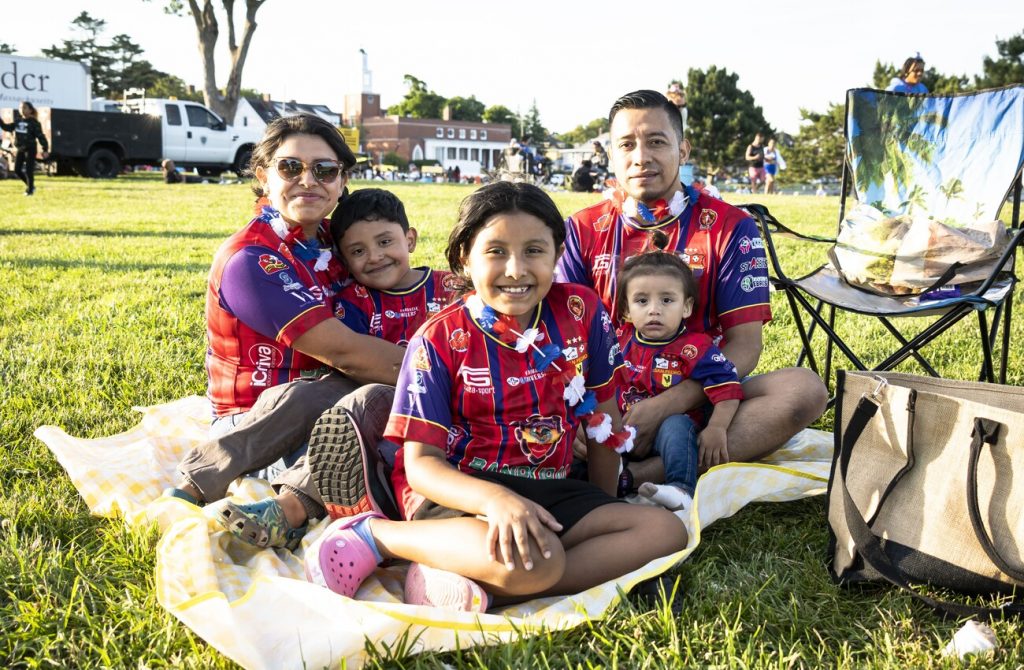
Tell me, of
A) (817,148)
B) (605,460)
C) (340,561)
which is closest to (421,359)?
(340,561)

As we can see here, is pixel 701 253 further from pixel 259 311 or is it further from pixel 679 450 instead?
pixel 259 311

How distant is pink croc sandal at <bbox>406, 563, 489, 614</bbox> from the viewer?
199 centimetres

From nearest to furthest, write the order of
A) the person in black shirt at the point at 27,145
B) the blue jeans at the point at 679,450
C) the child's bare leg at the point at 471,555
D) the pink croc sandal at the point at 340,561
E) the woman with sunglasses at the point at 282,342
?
the child's bare leg at the point at 471,555 → the pink croc sandal at the point at 340,561 → the woman with sunglasses at the point at 282,342 → the blue jeans at the point at 679,450 → the person in black shirt at the point at 27,145

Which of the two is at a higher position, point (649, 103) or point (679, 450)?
point (649, 103)

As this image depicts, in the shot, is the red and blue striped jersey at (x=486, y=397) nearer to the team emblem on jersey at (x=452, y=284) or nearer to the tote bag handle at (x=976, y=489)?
the team emblem on jersey at (x=452, y=284)

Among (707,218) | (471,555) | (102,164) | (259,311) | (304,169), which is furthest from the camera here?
(102,164)

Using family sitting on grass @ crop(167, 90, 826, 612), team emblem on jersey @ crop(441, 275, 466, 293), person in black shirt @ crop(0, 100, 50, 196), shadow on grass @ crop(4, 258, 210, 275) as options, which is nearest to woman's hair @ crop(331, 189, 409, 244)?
family sitting on grass @ crop(167, 90, 826, 612)

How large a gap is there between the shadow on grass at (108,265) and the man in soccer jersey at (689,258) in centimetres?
465

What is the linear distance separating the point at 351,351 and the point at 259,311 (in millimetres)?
309

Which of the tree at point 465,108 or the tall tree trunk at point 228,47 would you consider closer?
the tall tree trunk at point 228,47

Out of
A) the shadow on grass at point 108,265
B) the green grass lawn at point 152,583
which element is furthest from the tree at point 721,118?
the green grass lawn at point 152,583

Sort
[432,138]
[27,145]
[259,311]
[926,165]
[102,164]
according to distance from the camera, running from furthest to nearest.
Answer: [432,138] < [102,164] < [27,145] < [926,165] < [259,311]

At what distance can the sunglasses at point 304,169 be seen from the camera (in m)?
2.72

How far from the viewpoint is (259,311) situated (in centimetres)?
258
